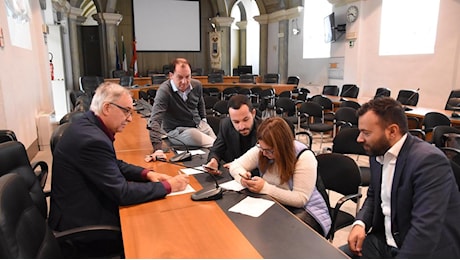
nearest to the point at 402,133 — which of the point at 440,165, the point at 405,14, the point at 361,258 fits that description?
the point at 440,165

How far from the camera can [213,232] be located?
1.42 m

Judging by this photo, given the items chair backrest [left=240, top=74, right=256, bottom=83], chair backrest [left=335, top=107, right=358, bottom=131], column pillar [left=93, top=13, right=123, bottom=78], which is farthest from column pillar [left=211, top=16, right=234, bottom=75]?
chair backrest [left=335, top=107, right=358, bottom=131]

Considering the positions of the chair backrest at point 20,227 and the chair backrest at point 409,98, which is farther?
the chair backrest at point 409,98

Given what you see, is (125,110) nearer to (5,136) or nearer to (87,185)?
A: (87,185)

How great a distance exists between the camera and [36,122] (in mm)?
5531

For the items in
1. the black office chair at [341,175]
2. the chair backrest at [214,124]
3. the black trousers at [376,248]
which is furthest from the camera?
the chair backrest at [214,124]

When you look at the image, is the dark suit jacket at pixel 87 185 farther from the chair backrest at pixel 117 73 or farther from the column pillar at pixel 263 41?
the column pillar at pixel 263 41

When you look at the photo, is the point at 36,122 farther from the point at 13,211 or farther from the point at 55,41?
the point at 55,41

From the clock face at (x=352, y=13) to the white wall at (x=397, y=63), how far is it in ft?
0.38

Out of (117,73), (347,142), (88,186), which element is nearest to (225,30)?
(117,73)

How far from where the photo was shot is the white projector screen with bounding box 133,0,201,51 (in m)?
12.7

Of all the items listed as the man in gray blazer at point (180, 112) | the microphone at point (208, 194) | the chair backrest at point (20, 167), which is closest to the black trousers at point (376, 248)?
the microphone at point (208, 194)

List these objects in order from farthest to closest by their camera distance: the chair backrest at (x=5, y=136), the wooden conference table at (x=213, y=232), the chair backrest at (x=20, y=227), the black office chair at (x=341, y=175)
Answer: the chair backrest at (x=5, y=136) → the black office chair at (x=341, y=175) → the wooden conference table at (x=213, y=232) → the chair backrest at (x=20, y=227)

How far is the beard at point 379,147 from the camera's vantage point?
1.52 metres
